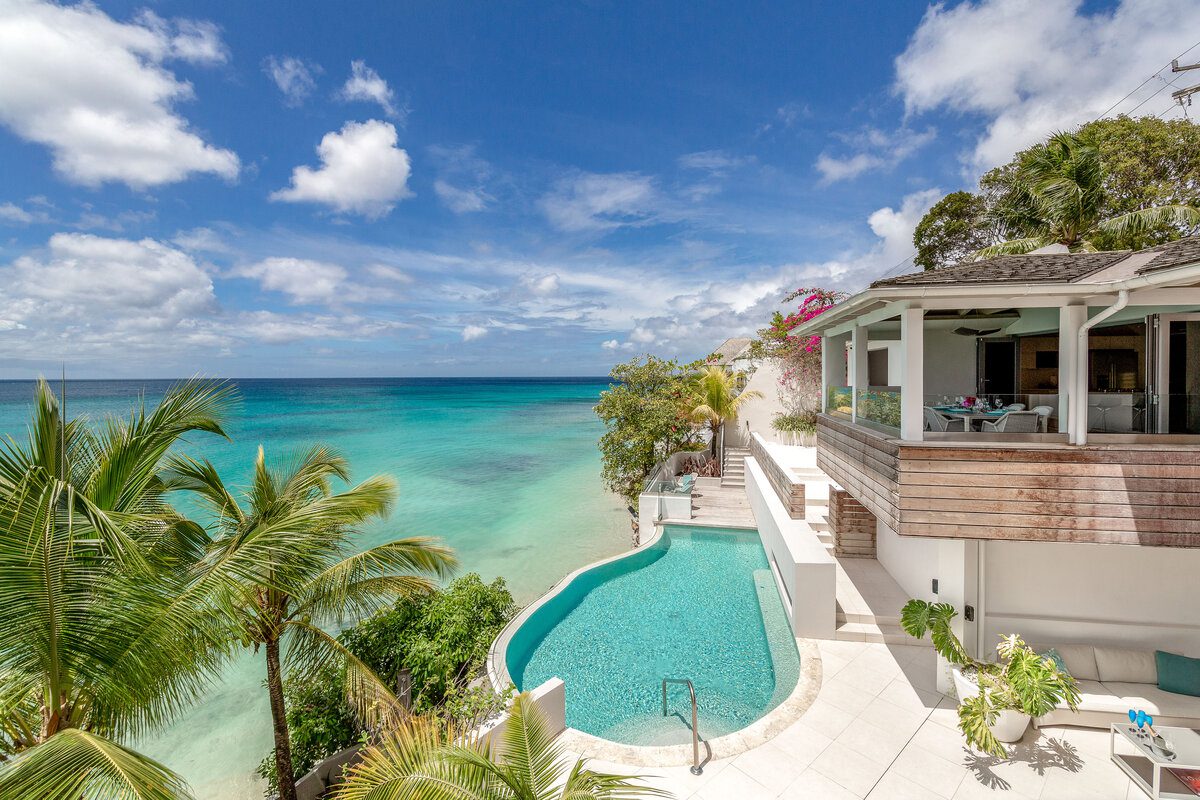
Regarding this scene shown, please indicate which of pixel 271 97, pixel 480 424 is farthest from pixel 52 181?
pixel 480 424

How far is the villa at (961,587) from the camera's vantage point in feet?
17.4

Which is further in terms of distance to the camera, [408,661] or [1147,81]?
[1147,81]

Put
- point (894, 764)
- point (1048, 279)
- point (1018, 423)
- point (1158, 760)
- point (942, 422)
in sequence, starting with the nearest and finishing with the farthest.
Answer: point (1158, 760), point (894, 764), point (1048, 279), point (1018, 423), point (942, 422)

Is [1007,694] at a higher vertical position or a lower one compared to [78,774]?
lower

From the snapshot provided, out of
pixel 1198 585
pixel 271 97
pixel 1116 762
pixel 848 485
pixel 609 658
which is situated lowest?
pixel 609 658

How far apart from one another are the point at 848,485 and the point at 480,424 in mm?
55169

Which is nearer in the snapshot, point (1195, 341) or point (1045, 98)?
point (1195, 341)

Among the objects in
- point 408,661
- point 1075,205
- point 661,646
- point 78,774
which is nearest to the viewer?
point 78,774

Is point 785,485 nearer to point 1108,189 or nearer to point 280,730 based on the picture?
point 280,730

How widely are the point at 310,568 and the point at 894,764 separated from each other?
708 cm

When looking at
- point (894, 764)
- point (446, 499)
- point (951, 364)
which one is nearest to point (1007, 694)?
point (894, 764)

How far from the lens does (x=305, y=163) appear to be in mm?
26781

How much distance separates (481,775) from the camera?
3.13 metres

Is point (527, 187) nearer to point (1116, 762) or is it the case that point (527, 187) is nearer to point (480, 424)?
point (1116, 762)
